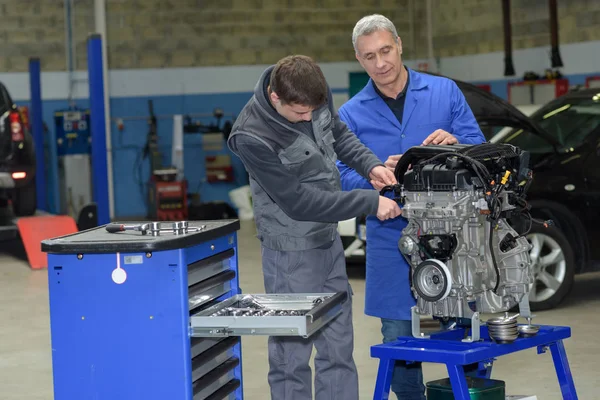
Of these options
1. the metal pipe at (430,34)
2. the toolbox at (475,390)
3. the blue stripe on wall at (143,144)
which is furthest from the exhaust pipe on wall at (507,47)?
the toolbox at (475,390)

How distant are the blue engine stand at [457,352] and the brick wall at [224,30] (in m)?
10.8

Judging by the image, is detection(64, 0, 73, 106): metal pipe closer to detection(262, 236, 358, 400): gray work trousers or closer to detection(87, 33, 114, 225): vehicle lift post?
detection(87, 33, 114, 225): vehicle lift post

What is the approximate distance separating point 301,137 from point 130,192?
11.7 meters

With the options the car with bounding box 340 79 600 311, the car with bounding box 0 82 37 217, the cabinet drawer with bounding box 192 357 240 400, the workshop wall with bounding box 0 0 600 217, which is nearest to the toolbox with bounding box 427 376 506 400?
the cabinet drawer with bounding box 192 357 240 400

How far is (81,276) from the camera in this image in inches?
125

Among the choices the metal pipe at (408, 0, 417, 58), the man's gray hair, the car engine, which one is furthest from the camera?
the metal pipe at (408, 0, 417, 58)

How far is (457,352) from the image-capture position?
124 inches

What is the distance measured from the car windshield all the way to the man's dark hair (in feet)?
13.5

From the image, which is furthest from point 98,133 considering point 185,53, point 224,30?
point 224,30

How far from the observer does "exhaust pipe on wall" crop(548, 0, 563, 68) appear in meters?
12.4

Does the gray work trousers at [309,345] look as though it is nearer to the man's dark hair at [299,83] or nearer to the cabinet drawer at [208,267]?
the cabinet drawer at [208,267]

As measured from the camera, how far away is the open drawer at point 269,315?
3.02 meters

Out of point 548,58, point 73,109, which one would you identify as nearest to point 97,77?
point 73,109

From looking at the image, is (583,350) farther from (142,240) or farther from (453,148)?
(142,240)
